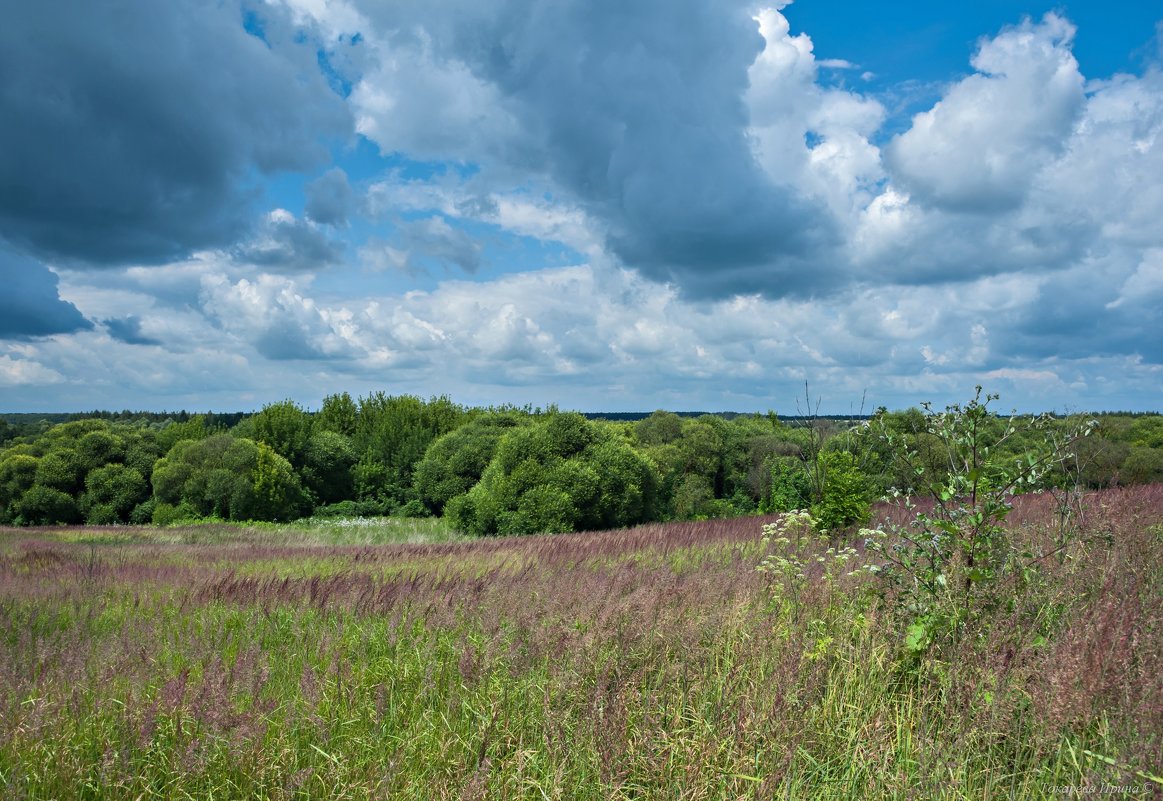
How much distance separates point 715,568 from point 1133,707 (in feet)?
16.8

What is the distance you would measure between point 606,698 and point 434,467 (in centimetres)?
3076

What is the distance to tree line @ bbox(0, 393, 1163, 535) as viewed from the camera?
69.0ft

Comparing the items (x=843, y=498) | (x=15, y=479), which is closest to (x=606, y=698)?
(x=843, y=498)

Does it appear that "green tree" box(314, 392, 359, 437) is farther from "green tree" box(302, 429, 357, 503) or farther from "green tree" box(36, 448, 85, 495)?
"green tree" box(36, 448, 85, 495)

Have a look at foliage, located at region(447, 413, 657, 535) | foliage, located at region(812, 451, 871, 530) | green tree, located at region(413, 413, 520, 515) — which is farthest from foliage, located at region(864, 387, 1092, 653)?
green tree, located at region(413, 413, 520, 515)

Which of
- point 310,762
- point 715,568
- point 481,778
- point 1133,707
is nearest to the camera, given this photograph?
point 481,778

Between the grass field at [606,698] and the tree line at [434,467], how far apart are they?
563 inches

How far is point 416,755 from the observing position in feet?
11.4

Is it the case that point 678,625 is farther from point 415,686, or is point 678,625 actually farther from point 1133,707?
point 1133,707

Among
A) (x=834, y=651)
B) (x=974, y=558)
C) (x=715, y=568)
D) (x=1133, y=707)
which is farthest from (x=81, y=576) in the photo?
(x=1133, y=707)

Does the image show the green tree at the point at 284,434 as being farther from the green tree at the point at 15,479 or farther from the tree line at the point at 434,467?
the green tree at the point at 15,479

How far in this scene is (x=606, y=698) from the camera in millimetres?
3609

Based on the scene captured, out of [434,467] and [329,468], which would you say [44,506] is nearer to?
[329,468]

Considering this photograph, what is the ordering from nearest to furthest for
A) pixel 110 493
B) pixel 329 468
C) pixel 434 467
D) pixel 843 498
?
pixel 843 498, pixel 434 467, pixel 110 493, pixel 329 468
